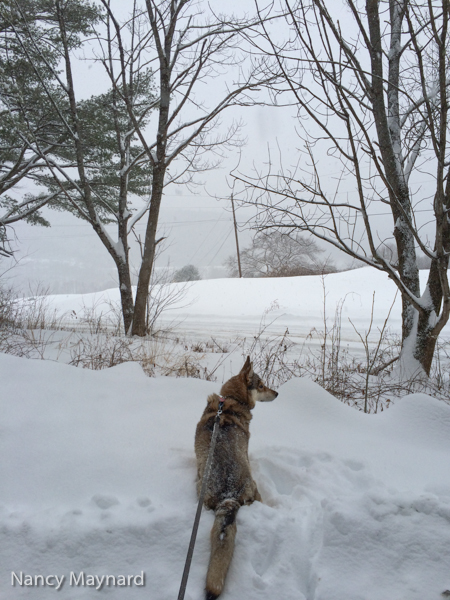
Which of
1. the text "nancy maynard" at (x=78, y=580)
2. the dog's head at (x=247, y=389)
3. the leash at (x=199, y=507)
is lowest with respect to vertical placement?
the text "nancy maynard" at (x=78, y=580)

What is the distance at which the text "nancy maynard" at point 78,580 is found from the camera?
5.85 feet

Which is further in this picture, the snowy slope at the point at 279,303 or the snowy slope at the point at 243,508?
the snowy slope at the point at 279,303

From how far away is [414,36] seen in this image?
2934 millimetres

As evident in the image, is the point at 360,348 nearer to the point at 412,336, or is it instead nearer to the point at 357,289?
the point at 412,336

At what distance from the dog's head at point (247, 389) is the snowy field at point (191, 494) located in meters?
0.38

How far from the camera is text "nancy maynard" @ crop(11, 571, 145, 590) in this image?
1.78 metres

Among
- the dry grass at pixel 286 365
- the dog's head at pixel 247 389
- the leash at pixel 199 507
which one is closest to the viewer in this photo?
the leash at pixel 199 507

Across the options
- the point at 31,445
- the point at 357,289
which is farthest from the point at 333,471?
the point at 357,289

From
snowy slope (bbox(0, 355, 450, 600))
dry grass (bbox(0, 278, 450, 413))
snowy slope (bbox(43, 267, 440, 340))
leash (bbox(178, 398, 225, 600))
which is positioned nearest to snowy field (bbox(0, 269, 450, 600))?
snowy slope (bbox(0, 355, 450, 600))

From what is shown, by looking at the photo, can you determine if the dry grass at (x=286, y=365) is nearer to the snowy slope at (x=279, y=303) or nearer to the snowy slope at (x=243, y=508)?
the snowy slope at (x=243, y=508)

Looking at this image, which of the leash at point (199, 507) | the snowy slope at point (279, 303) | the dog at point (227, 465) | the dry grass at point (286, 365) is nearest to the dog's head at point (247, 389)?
the dog at point (227, 465)

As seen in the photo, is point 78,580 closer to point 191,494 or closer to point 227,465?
point 191,494

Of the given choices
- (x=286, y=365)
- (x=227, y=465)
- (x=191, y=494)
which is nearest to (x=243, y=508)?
(x=227, y=465)

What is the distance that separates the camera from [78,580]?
5.94 feet
